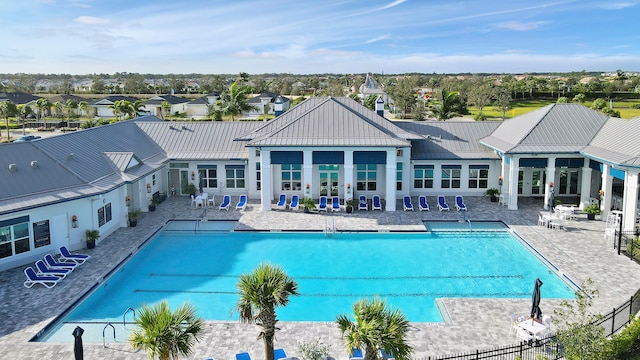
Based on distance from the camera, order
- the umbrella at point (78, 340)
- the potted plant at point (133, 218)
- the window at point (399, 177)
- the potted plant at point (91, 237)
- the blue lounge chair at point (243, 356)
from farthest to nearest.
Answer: the window at point (399, 177) → the potted plant at point (133, 218) → the potted plant at point (91, 237) → the blue lounge chair at point (243, 356) → the umbrella at point (78, 340)

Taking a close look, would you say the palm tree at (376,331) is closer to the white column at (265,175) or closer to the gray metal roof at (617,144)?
the gray metal roof at (617,144)

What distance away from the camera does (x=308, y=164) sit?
27859 mm

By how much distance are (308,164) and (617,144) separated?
15.5m

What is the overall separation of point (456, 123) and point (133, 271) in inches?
880

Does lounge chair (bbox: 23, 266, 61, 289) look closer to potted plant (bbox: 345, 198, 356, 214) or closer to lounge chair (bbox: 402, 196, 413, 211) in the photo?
potted plant (bbox: 345, 198, 356, 214)

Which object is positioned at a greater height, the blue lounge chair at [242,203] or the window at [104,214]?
the window at [104,214]

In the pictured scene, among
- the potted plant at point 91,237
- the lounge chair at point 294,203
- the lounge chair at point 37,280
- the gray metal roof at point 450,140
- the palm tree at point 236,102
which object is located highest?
the palm tree at point 236,102

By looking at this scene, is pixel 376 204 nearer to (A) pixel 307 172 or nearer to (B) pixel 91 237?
(A) pixel 307 172

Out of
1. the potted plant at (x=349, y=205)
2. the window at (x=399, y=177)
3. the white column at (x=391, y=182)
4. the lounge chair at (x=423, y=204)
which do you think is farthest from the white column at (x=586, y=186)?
the potted plant at (x=349, y=205)

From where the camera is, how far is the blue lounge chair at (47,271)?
60.1 feet

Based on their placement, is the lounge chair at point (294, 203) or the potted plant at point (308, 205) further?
the lounge chair at point (294, 203)

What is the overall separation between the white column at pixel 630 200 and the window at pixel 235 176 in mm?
20471

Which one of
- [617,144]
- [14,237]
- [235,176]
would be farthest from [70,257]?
[617,144]

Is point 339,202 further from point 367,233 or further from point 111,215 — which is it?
point 111,215
